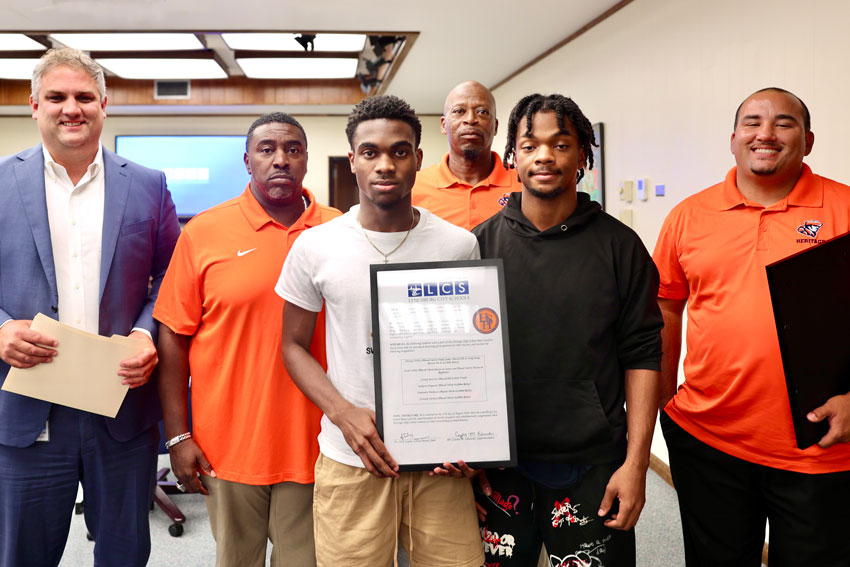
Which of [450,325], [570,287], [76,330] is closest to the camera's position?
[450,325]

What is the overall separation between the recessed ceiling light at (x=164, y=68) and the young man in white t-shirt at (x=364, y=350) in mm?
5214

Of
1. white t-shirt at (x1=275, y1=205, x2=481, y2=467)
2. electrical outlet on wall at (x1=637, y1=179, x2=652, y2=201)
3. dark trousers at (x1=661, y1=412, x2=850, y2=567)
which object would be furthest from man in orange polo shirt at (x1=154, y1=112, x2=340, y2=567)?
electrical outlet on wall at (x1=637, y1=179, x2=652, y2=201)

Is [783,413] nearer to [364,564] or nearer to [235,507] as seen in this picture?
[364,564]

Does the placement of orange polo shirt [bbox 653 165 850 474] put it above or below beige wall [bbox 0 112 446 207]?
below

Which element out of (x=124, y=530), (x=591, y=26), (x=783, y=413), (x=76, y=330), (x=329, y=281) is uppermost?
(x=591, y=26)

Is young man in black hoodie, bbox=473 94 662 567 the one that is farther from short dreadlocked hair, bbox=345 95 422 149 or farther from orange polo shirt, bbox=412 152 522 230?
orange polo shirt, bbox=412 152 522 230

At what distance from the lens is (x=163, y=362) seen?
1748mm

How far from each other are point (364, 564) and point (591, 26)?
407cm

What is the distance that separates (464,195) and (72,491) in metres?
1.61

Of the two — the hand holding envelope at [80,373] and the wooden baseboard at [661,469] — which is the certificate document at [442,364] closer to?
the hand holding envelope at [80,373]

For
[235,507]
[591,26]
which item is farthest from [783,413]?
[591,26]

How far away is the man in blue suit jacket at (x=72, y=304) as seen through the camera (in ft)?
5.49

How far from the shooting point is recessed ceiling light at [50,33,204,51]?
485 centimetres

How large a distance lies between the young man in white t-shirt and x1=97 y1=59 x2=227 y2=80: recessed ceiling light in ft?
17.1
